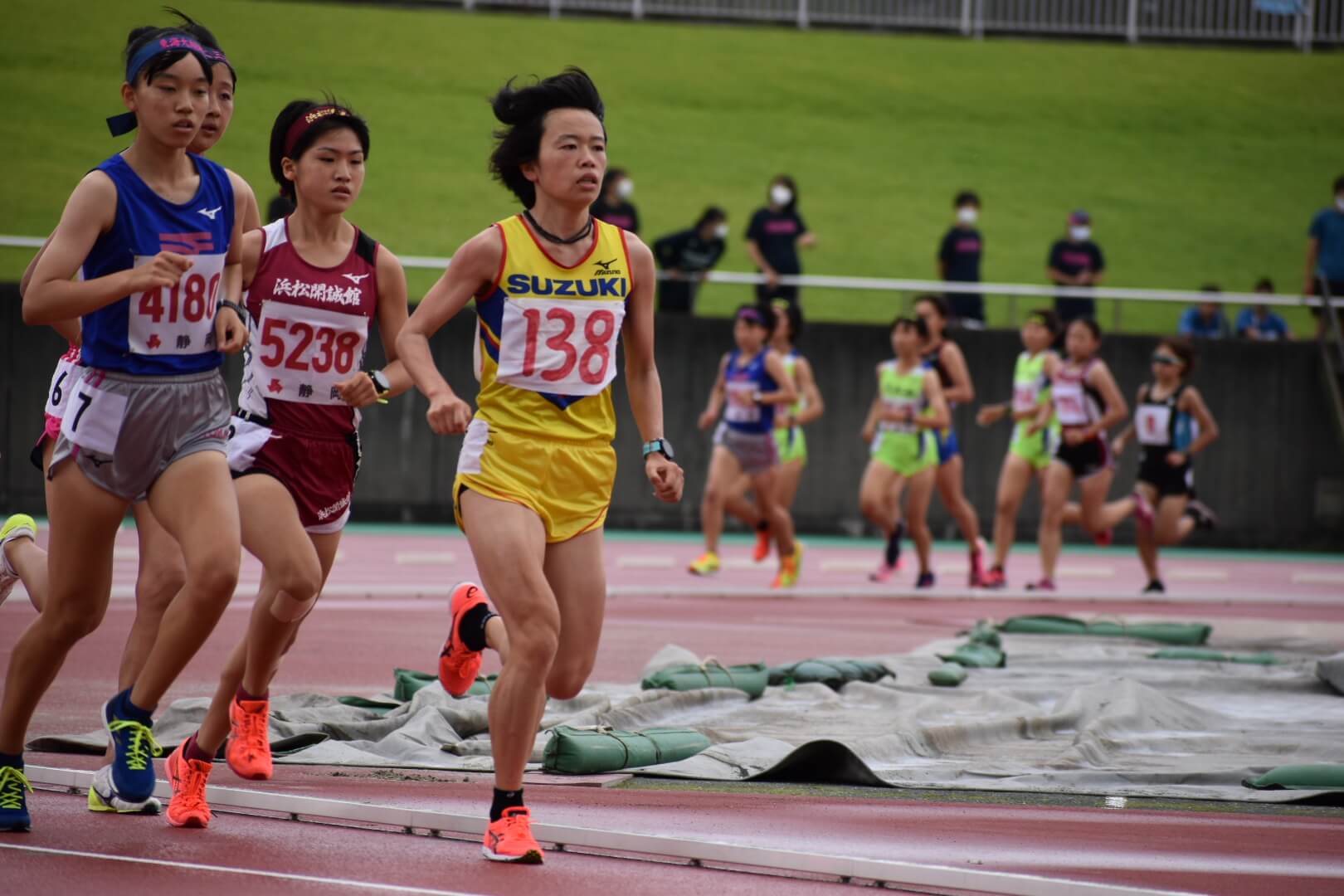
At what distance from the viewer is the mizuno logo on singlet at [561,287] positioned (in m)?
5.78

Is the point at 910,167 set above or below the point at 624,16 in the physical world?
below

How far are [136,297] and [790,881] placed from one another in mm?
2618

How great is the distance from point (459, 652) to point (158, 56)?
8.05 ft

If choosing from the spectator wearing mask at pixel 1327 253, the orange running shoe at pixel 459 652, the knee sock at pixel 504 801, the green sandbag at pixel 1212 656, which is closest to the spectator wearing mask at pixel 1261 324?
the spectator wearing mask at pixel 1327 253

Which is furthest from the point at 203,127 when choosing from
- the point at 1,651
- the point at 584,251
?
the point at 1,651

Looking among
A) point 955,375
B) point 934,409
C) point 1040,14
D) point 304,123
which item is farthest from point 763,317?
point 1040,14

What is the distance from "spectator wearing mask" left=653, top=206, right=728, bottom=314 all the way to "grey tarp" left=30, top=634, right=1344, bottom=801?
42.5ft

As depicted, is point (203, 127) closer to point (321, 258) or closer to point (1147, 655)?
point (321, 258)

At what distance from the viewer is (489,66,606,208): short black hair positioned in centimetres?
588

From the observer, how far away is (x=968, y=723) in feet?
27.1

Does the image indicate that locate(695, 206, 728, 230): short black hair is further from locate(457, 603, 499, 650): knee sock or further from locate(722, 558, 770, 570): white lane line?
locate(457, 603, 499, 650): knee sock

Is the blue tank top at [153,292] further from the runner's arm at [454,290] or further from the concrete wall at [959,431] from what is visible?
the concrete wall at [959,431]

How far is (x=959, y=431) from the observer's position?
79.2 ft

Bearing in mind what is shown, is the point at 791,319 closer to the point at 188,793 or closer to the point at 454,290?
the point at 454,290
